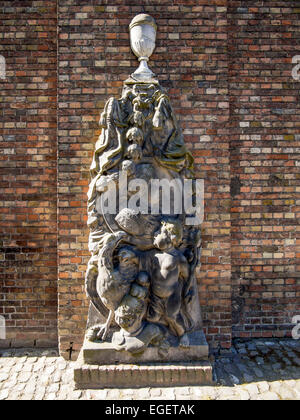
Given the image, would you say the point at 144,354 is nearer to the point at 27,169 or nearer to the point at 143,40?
the point at 27,169

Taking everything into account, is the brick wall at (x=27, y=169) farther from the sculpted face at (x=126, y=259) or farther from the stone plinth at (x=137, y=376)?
the sculpted face at (x=126, y=259)

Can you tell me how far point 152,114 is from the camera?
2834 millimetres

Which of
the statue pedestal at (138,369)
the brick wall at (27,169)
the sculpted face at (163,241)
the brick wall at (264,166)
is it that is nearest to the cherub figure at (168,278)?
the sculpted face at (163,241)

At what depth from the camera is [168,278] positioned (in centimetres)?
258

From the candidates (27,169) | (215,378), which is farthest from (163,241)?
(27,169)

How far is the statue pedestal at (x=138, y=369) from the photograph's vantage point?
2.52m

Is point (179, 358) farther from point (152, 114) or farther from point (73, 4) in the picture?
point (73, 4)

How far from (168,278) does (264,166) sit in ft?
5.57

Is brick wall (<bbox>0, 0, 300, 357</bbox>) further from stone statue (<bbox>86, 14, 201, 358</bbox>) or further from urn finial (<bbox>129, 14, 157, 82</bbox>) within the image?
stone statue (<bbox>86, 14, 201, 358</bbox>)

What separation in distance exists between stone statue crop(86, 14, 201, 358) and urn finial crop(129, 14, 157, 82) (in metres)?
0.03

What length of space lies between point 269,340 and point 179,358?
128 cm

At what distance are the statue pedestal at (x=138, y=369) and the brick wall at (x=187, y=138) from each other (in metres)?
0.64

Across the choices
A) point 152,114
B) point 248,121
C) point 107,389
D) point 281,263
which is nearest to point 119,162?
point 152,114

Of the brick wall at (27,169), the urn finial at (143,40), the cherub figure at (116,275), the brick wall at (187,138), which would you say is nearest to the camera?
the cherub figure at (116,275)
